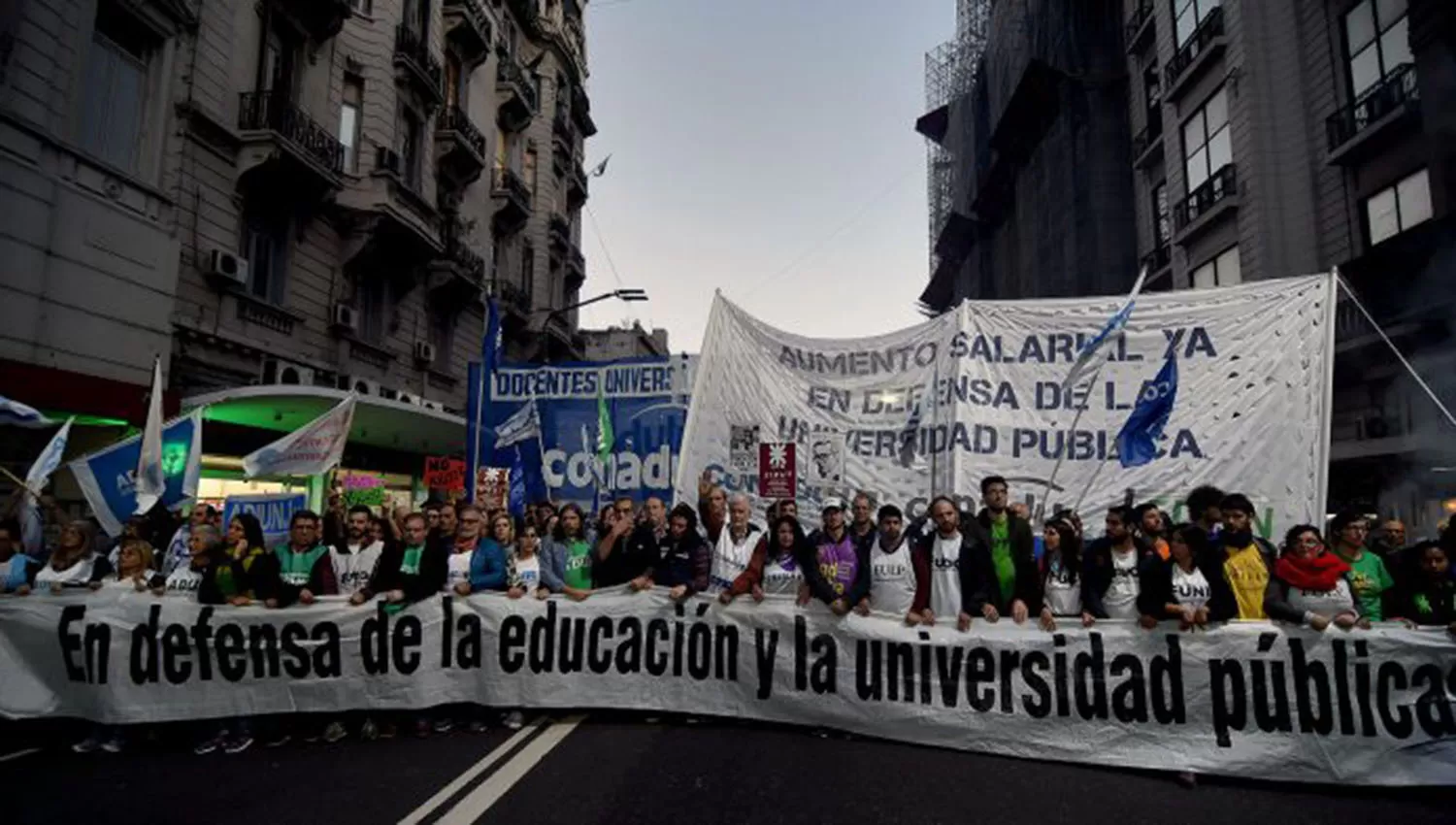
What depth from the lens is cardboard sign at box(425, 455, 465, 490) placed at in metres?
12.7

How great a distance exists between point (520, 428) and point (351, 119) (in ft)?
36.1

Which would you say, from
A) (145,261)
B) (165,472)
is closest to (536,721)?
Answer: (165,472)

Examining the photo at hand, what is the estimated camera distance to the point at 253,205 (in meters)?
15.2

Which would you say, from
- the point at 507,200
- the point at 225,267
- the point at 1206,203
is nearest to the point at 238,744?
the point at 225,267

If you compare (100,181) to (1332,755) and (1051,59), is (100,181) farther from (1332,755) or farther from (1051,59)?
(1051,59)

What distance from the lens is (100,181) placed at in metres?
11.5

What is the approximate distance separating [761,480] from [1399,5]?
15718 mm

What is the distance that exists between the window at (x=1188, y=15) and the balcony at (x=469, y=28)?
60.6 ft

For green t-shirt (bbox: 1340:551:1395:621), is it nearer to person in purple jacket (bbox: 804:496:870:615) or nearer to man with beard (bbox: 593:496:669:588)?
person in purple jacket (bbox: 804:496:870:615)

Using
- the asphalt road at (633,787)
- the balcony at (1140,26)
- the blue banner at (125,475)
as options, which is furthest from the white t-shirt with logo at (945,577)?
the balcony at (1140,26)

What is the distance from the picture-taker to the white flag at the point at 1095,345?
649 centimetres

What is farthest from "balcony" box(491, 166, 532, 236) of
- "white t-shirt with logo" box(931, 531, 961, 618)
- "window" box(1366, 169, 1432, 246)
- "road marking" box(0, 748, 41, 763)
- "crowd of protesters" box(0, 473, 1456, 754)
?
"white t-shirt with logo" box(931, 531, 961, 618)

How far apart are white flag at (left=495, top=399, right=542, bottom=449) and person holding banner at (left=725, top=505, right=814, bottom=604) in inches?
211

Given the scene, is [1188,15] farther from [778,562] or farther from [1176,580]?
[778,562]
